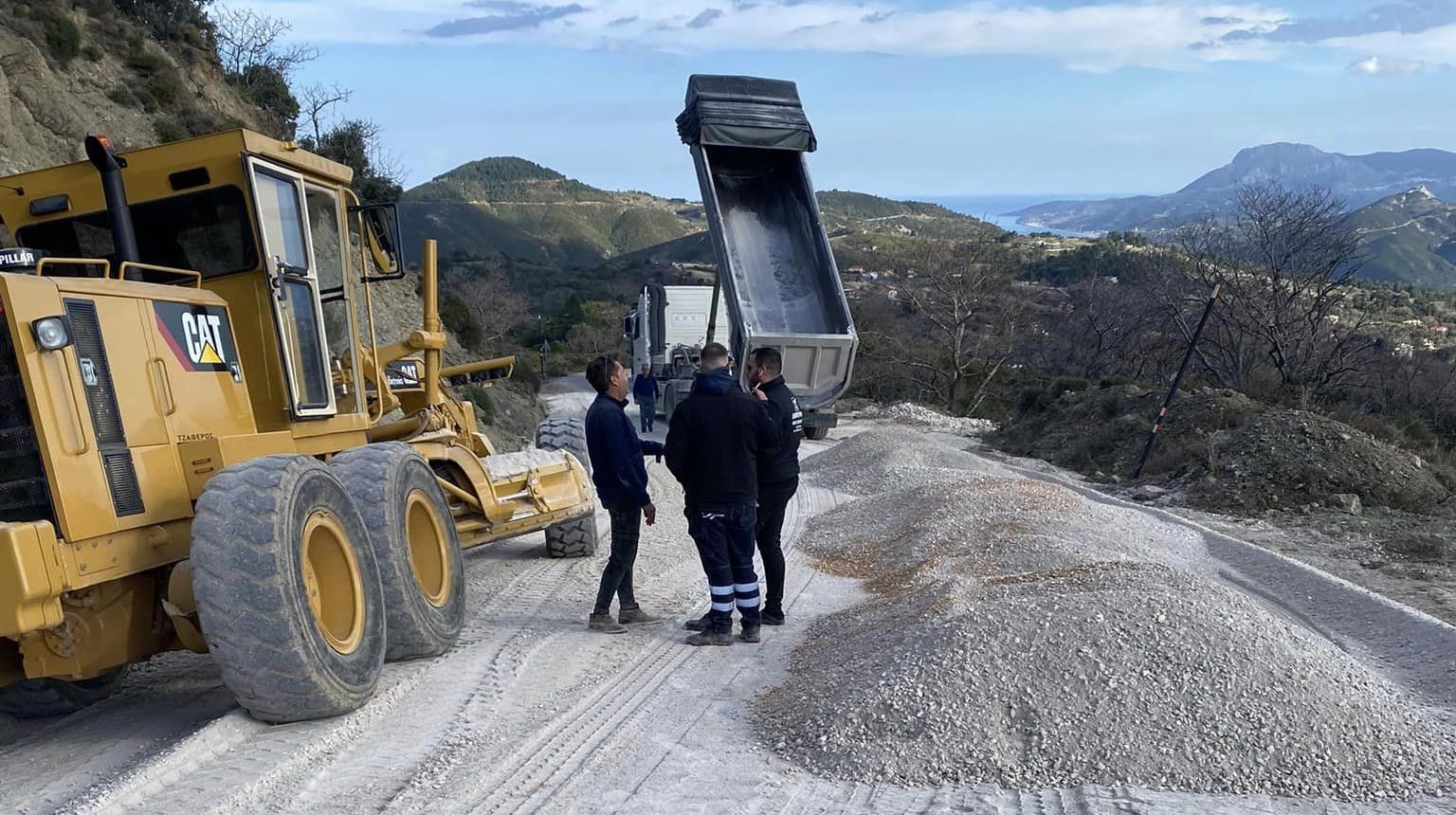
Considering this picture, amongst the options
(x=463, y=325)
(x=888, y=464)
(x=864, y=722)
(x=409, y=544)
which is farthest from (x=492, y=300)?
(x=864, y=722)

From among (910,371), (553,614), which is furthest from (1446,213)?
(553,614)

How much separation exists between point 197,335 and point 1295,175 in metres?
124

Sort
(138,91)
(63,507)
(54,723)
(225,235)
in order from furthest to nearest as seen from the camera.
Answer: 1. (138,91)
2. (225,235)
3. (54,723)
4. (63,507)

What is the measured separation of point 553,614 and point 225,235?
3.21 metres

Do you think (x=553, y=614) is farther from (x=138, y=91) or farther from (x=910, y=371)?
(x=910, y=371)

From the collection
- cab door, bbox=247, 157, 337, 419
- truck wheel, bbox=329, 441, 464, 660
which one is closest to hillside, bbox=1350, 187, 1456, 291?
truck wheel, bbox=329, 441, 464, 660

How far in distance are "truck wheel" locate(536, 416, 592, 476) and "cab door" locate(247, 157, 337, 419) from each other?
12.6 feet

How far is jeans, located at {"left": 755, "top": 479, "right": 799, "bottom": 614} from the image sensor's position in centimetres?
709

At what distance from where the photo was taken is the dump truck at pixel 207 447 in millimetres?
4383

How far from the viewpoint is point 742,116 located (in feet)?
48.1

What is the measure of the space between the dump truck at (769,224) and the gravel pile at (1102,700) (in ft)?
28.4

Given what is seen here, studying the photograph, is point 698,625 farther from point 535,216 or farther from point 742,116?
point 535,216

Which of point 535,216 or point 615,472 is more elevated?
point 615,472

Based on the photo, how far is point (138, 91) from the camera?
21.1 metres
